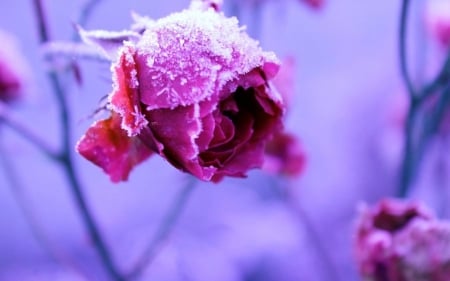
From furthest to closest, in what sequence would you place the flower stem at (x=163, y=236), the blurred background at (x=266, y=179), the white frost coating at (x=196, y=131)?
the blurred background at (x=266, y=179)
the flower stem at (x=163, y=236)
the white frost coating at (x=196, y=131)

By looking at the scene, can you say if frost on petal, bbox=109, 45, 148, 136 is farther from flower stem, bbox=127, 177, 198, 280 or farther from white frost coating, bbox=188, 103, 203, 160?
flower stem, bbox=127, 177, 198, 280

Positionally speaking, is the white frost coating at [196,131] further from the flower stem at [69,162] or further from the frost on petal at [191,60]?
the flower stem at [69,162]

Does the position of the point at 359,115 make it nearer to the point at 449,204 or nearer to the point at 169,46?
the point at 449,204

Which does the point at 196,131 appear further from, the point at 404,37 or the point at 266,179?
the point at 266,179

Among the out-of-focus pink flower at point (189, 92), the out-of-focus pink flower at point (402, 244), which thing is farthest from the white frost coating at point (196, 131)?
the out-of-focus pink flower at point (402, 244)

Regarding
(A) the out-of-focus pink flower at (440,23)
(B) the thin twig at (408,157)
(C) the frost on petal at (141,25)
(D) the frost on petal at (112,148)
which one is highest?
(A) the out-of-focus pink flower at (440,23)

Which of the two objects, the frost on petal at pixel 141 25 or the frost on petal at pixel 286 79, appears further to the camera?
the frost on petal at pixel 286 79

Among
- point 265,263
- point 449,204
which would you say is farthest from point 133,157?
point 265,263

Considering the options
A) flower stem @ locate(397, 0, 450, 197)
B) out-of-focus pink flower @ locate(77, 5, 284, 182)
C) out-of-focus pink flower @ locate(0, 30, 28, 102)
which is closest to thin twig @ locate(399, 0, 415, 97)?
flower stem @ locate(397, 0, 450, 197)
